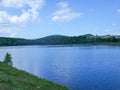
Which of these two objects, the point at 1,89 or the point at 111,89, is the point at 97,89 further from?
the point at 1,89

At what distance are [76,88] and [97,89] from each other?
3.32 metres

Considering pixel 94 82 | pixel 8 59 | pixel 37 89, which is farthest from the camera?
pixel 8 59

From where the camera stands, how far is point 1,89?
1551cm

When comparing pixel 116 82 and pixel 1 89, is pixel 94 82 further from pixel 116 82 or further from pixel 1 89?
pixel 1 89

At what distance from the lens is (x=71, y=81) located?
47469mm

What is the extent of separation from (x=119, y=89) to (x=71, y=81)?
10333 millimetres

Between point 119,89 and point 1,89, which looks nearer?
point 1,89

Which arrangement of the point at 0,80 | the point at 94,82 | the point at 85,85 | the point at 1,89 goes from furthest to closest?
the point at 94,82 → the point at 85,85 → the point at 0,80 → the point at 1,89

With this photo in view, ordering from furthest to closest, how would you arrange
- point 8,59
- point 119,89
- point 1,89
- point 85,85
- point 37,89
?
point 8,59
point 85,85
point 119,89
point 37,89
point 1,89

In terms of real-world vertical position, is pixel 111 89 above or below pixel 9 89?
below

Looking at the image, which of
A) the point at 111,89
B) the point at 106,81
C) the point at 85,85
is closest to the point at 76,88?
the point at 85,85

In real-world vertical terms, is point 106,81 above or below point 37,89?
below

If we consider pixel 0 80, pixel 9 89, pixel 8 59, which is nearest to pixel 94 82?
pixel 8 59

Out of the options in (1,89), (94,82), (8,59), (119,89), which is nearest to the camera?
(1,89)
